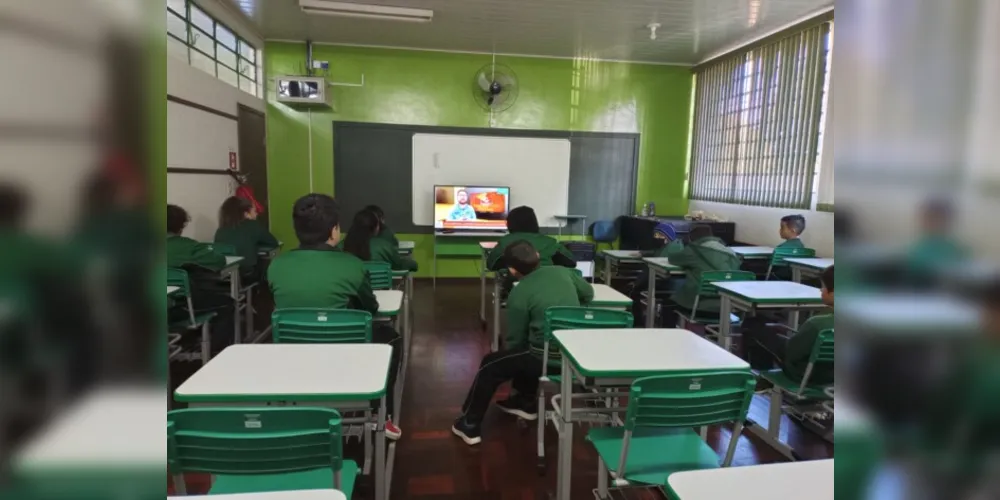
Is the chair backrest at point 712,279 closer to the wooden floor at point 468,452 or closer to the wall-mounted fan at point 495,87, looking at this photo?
the wooden floor at point 468,452

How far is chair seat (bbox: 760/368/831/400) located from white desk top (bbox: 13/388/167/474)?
2.48 m

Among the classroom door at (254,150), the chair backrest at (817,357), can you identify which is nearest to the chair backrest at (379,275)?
the chair backrest at (817,357)

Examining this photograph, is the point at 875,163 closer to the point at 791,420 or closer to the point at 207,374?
the point at 207,374

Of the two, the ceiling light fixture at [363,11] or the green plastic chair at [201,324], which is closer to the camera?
the green plastic chair at [201,324]

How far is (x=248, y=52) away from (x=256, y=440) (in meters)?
5.86

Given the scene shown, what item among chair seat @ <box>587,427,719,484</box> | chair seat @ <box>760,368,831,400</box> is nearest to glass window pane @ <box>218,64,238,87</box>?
chair seat @ <box>587,427,719,484</box>

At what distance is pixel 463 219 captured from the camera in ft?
21.2

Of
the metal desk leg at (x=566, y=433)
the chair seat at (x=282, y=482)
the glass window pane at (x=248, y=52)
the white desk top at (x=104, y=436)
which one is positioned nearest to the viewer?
the white desk top at (x=104, y=436)

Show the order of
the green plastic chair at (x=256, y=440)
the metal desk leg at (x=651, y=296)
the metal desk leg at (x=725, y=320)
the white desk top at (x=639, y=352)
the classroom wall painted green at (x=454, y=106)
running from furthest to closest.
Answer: the classroom wall painted green at (x=454, y=106)
the metal desk leg at (x=651, y=296)
the metal desk leg at (x=725, y=320)
the white desk top at (x=639, y=352)
the green plastic chair at (x=256, y=440)

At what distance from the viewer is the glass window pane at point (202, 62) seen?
4582 mm

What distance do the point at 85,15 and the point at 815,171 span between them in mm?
5469

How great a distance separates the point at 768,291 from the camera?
3.16 metres

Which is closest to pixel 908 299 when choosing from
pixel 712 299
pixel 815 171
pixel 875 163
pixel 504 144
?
pixel 875 163

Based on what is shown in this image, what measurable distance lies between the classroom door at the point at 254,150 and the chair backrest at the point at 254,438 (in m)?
5.00
